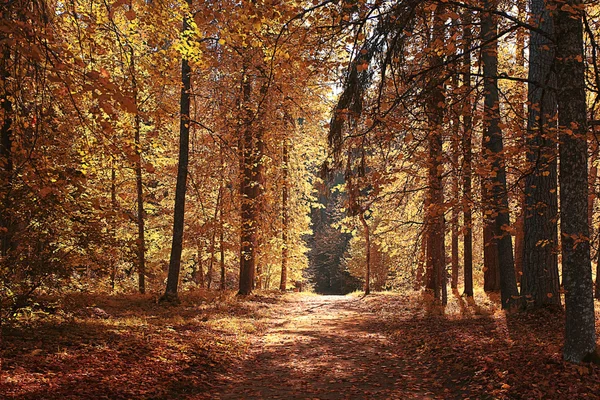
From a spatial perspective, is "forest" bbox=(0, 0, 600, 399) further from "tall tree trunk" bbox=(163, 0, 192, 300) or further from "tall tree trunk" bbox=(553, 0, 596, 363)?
"tall tree trunk" bbox=(163, 0, 192, 300)

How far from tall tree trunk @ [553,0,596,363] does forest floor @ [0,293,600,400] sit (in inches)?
22.2

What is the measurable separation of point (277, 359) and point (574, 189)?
584 cm

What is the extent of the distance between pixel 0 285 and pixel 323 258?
2469 inches

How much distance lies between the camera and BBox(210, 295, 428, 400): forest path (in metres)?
6.23

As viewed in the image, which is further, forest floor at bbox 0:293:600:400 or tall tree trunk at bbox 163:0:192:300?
tall tree trunk at bbox 163:0:192:300

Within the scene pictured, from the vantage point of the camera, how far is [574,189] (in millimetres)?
5426

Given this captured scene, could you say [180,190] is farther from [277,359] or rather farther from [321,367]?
[321,367]

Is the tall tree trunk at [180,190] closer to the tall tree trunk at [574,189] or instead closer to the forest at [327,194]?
the forest at [327,194]

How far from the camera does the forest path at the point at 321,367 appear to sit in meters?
6.23

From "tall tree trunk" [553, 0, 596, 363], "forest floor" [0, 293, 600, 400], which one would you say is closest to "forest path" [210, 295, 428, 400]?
"forest floor" [0, 293, 600, 400]

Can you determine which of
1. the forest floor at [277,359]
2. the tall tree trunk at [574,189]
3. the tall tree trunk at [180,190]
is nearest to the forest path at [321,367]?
the forest floor at [277,359]

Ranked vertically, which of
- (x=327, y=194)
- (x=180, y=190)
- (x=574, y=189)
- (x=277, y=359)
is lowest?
(x=277, y=359)

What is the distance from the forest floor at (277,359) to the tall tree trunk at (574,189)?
564 millimetres

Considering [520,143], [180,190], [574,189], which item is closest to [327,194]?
[520,143]
